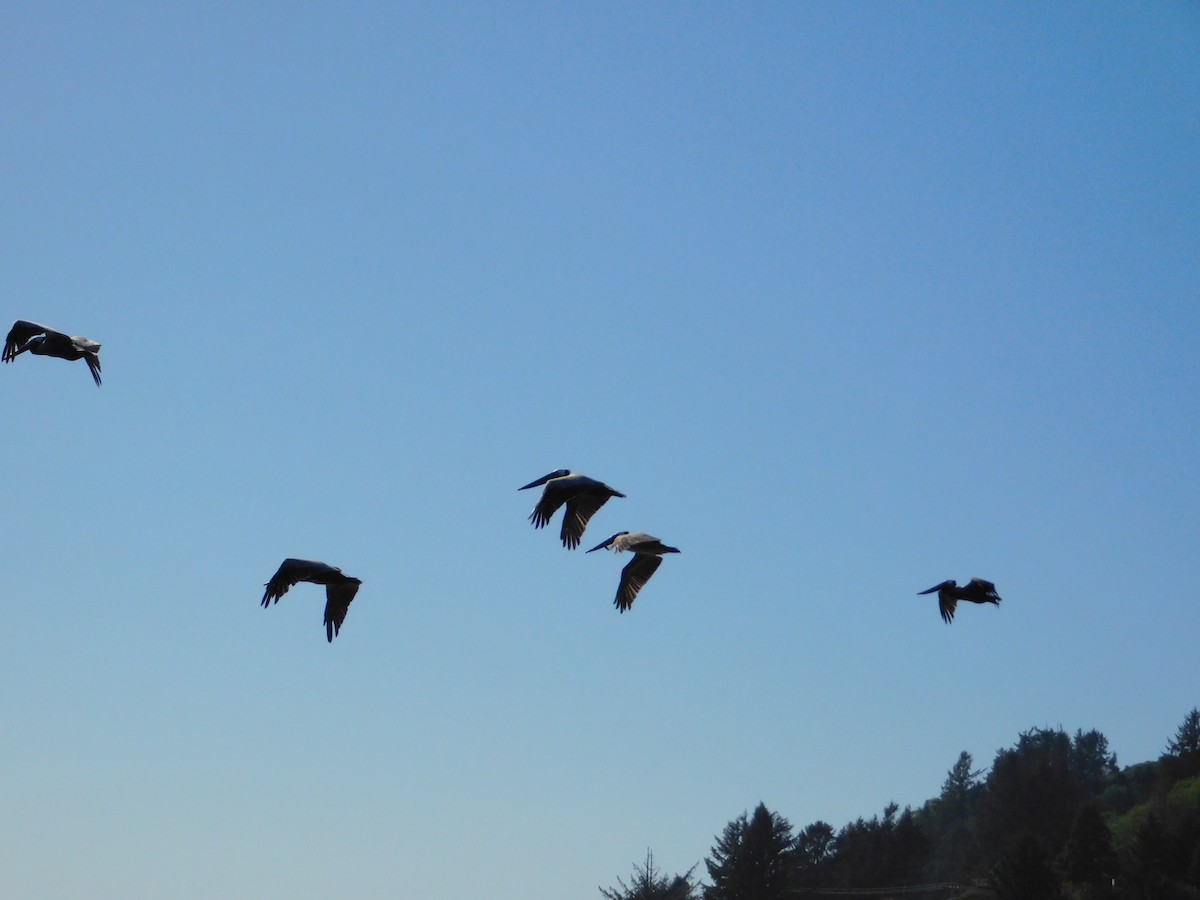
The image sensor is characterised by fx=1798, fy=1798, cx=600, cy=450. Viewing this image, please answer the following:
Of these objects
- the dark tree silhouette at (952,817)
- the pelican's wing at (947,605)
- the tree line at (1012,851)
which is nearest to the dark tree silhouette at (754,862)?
the tree line at (1012,851)

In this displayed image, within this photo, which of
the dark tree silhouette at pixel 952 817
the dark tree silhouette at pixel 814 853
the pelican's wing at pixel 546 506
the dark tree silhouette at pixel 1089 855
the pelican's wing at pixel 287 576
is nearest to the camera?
the pelican's wing at pixel 287 576

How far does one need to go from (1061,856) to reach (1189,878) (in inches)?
318

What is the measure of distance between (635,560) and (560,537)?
3956mm

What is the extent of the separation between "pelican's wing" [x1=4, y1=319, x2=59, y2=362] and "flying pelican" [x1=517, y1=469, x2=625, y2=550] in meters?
9.48

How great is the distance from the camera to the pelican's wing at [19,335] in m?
32.6

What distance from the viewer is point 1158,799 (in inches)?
4609

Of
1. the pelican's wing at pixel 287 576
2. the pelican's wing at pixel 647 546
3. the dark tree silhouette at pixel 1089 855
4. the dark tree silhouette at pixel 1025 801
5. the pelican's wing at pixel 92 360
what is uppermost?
the dark tree silhouette at pixel 1025 801

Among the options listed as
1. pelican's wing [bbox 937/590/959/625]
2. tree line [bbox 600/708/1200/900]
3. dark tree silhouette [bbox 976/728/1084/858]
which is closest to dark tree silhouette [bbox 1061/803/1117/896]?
tree line [bbox 600/708/1200/900]

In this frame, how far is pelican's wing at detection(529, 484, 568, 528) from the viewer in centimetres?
3400

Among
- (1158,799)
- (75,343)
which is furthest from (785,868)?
(75,343)

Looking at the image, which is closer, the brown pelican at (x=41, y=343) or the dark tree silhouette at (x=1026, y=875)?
the brown pelican at (x=41, y=343)

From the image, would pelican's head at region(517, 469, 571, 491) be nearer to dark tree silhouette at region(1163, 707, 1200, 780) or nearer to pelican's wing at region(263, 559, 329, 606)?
pelican's wing at region(263, 559, 329, 606)

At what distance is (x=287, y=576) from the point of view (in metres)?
31.0

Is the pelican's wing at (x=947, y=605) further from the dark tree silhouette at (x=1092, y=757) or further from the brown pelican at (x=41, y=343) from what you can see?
the dark tree silhouette at (x=1092, y=757)
